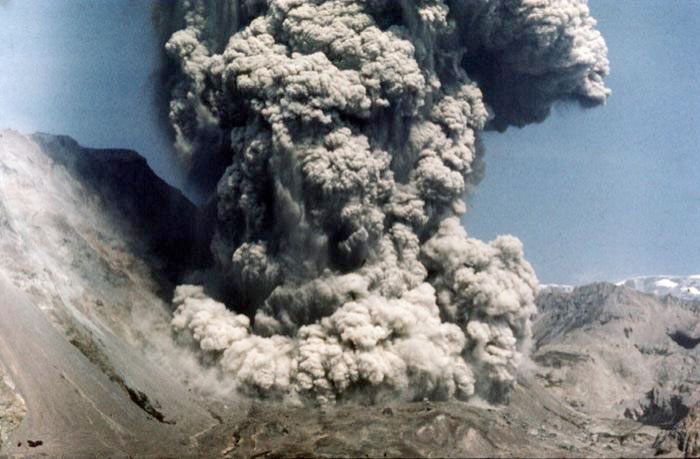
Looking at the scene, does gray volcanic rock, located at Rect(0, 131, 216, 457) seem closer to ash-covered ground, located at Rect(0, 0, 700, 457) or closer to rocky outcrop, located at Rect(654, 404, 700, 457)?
ash-covered ground, located at Rect(0, 0, 700, 457)

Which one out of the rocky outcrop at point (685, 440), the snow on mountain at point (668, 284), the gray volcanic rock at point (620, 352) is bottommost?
the rocky outcrop at point (685, 440)

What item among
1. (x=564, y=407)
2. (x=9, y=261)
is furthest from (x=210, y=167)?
(x=564, y=407)

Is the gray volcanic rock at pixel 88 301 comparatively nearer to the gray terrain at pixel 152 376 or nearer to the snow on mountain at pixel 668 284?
the gray terrain at pixel 152 376

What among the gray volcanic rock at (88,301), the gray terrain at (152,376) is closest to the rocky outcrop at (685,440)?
the gray terrain at (152,376)

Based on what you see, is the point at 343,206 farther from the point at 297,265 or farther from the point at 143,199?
the point at 143,199

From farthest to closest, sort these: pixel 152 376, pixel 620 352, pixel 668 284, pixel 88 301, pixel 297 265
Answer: pixel 668 284 → pixel 620 352 → pixel 297 265 → pixel 88 301 → pixel 152 376

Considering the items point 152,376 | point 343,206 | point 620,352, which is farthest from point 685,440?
point 620,352
